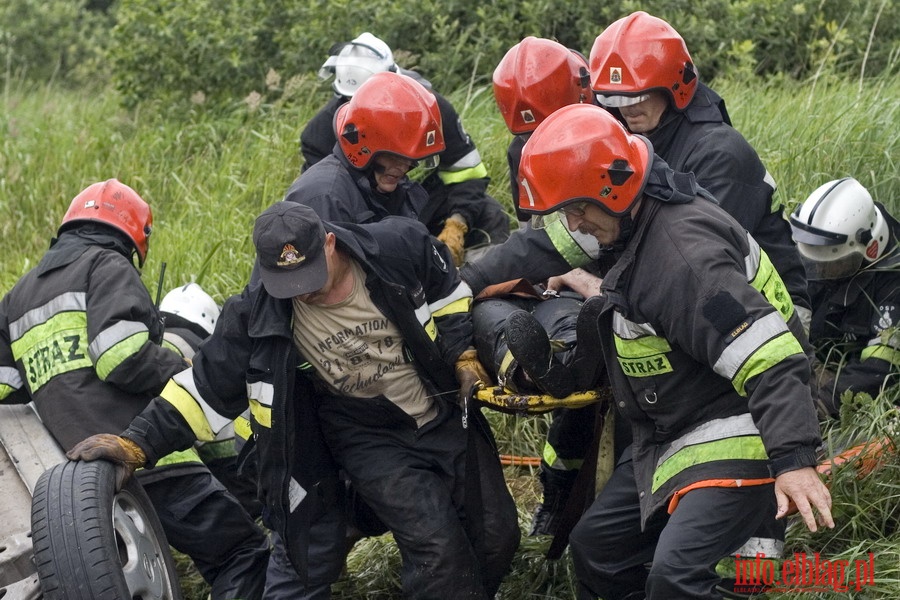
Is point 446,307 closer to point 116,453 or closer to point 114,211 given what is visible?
point 116,453

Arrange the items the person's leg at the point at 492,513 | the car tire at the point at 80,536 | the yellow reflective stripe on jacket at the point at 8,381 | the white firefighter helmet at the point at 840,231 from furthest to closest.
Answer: the white firefighter helmet at the point at 840,231 → the yellow reflective stripe on jacket at the point at 8,381 → the person's leg at the point at 492,513 → the car tire at the point at 80,536

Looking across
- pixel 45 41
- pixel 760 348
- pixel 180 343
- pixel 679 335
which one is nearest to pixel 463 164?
pixel 180 343

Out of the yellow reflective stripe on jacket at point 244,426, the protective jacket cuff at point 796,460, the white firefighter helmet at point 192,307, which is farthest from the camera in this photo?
the white firefighter helmet at point 192,307

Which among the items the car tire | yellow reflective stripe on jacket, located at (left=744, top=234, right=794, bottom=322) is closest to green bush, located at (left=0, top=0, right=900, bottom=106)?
yellow reflective stripe on jacket, located at (left=744, top=234, right=794, bottom=322)

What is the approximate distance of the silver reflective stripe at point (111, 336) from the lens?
4.71 m

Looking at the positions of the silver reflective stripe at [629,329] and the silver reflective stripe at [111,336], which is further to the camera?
the silver reflective stripe at [111,336]

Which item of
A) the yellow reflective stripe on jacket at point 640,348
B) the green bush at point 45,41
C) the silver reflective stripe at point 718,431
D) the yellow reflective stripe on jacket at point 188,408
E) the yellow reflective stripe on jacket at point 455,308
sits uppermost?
the yellow reflective stripe on jacket at point 640,348

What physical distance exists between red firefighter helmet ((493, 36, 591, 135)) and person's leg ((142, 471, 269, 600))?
7.05ft

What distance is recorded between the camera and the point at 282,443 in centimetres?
409

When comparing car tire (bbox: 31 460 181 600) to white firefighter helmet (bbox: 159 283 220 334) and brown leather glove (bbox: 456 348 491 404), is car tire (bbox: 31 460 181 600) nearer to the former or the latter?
brown leather glove (bbox: 456 348 491 404)

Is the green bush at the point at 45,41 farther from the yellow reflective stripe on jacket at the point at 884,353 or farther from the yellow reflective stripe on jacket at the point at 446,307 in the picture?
the yellow reflective stripe on jacket at the point at 884,353

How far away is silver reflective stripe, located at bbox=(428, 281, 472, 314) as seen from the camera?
14.3 feet

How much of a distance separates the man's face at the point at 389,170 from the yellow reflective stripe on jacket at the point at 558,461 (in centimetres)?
132

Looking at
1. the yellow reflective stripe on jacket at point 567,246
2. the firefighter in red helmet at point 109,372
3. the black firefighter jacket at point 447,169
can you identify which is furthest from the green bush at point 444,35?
the firefighter in red helmet at point 109,372
